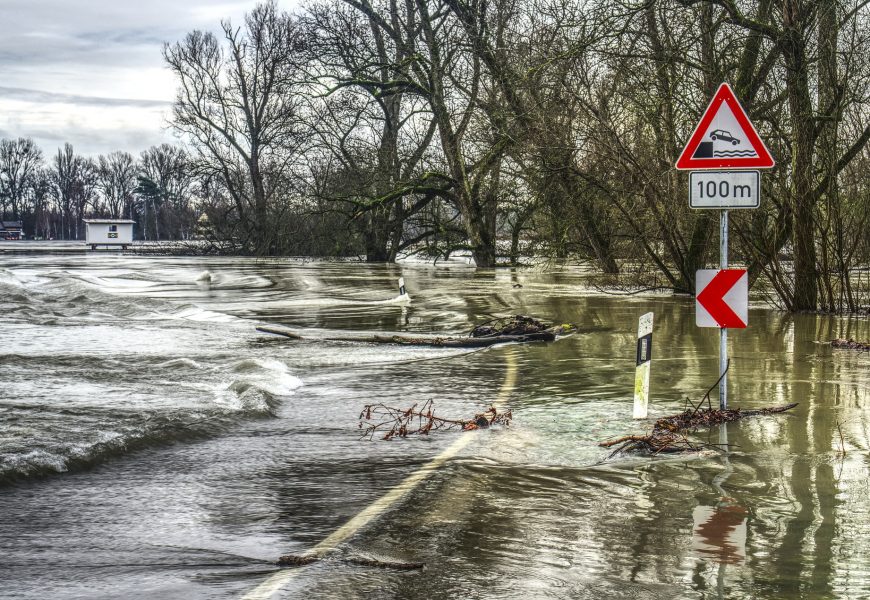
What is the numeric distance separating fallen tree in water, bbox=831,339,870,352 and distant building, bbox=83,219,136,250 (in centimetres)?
8859

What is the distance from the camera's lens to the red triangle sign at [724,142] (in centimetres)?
925

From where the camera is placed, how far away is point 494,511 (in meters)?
6.00

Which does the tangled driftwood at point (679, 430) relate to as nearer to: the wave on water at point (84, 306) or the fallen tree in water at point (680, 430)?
the fallen tree in water at point (680, 430)

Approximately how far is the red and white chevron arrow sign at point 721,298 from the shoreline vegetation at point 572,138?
9933 millimetres

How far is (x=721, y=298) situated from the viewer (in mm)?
9195

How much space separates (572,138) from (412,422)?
1636 centimetres

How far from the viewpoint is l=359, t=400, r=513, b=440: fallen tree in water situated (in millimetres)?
8562

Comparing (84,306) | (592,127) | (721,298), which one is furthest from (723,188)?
(84,306)

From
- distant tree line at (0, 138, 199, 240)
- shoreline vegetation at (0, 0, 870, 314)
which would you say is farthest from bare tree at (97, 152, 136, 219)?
shoreline vegetation at (0, 0, 870, 314)

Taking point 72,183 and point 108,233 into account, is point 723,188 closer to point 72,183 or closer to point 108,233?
point 108,233

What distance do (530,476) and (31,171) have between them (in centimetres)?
15399

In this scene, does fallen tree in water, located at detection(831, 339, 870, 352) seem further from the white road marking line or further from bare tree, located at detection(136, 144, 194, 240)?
bare tree, located at detection(136, 144, 194, 240)

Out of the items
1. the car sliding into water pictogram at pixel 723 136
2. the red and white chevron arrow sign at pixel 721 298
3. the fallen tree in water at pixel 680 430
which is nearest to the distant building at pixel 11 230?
the car sliding into water pictogram at pixel 723 136

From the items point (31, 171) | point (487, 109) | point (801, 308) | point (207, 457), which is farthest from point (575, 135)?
point (31, 171)
